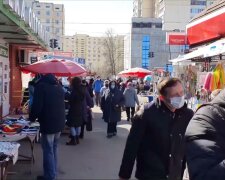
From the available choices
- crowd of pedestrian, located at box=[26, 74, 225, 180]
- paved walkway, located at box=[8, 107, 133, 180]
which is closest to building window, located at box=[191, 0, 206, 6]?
paved walkway, located at box=[8, 107, 133, 180]

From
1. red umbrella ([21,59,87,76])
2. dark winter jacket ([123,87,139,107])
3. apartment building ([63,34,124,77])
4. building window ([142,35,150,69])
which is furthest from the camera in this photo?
apartment building ([63,34,124,77])

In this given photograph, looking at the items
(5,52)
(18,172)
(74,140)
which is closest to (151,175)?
(18,172)

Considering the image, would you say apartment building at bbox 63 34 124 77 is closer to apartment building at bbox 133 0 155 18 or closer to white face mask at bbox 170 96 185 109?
apartment building at bbox 133 0 155 18

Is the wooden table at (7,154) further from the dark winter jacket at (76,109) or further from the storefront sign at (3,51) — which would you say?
the storefront sign at (3,51)

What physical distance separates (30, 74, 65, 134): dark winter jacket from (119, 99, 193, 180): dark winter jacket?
2904mm

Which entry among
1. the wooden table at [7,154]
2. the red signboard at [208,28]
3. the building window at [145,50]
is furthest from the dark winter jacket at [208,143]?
the building window at [145,50]

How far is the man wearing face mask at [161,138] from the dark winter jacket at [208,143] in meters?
1.80

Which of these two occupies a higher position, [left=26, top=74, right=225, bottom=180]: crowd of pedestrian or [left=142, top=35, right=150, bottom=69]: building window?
[left=142, top=35, right=150, bottom=69]: building window

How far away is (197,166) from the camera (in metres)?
1.76

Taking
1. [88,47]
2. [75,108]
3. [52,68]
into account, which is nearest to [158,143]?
[52,68]

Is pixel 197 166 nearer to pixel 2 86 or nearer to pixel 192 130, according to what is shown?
pixel 192 130

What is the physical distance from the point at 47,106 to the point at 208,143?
492 centimetres

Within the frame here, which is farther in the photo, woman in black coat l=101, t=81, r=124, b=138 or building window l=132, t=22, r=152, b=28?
building window l=132, t=22, r=152, b=28

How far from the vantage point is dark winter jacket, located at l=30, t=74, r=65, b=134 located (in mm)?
6398
